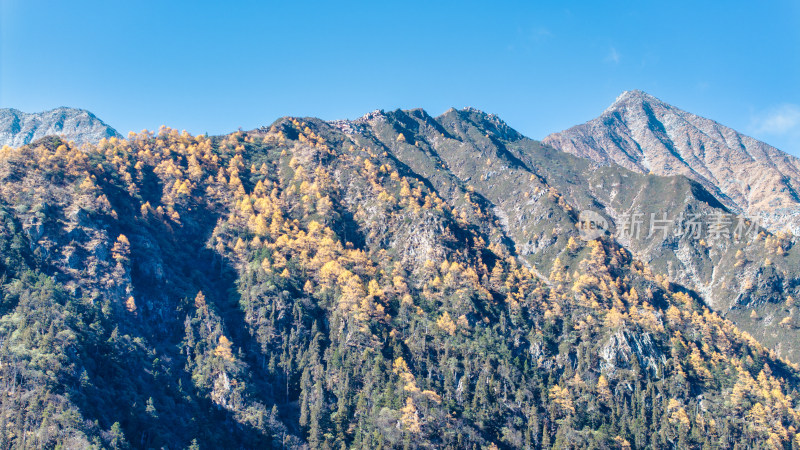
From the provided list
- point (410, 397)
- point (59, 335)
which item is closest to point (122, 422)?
point (59, 335)

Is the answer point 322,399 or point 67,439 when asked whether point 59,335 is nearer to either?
point 67,439

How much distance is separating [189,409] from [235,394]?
16.1 metres

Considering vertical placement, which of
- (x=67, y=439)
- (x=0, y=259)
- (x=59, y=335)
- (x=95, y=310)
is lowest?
(x=67, y=439)

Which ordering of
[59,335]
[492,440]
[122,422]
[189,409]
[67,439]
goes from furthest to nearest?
[492,440], [189,409], [59,335], [122,422], [67,439]

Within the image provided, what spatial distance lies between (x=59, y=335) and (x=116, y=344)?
57.5ft

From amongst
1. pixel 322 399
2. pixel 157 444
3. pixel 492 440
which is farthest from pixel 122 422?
pixel 492 440

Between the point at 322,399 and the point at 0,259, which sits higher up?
the point at 0,259

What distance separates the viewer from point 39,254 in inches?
7869

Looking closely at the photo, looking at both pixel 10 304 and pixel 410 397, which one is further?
pixel 410 397

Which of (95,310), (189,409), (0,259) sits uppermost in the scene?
(0,259)

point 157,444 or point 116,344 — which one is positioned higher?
point 116,344

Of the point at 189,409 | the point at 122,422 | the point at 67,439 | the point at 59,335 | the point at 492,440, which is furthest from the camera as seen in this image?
the point at 492,440

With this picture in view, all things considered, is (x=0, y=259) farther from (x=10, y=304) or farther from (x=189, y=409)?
(x=189, y=409)

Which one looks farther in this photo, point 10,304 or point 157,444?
point 10,304
